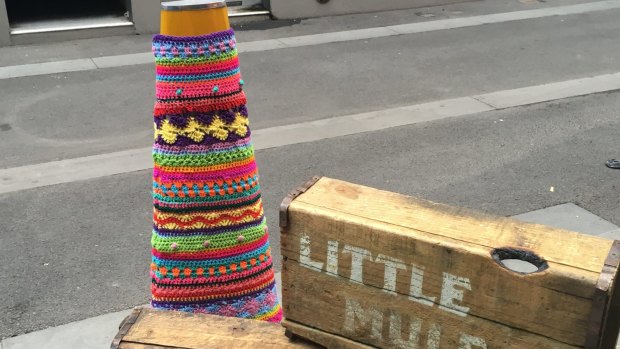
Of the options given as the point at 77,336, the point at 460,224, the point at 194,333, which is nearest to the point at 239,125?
the point at 194,333

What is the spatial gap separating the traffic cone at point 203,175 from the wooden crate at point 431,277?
2.01ft

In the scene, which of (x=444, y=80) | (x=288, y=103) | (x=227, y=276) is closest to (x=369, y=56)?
(x=444, y=80)

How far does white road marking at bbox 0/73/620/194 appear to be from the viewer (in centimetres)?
605

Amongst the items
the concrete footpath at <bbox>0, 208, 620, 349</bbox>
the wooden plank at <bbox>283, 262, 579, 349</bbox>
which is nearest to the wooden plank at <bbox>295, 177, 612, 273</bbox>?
the wooden plank at <bbox>283, 262, 579, 349</bbox>

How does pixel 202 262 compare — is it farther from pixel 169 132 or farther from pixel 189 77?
pixel 189 77

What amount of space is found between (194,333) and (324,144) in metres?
4.54

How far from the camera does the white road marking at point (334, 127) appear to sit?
605 cm

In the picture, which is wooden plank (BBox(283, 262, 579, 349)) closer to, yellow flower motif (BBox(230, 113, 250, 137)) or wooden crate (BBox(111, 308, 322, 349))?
wooden crate (BBox(111, 308, 322, 349))

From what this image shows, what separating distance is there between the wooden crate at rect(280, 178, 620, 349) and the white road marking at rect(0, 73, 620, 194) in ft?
14.0

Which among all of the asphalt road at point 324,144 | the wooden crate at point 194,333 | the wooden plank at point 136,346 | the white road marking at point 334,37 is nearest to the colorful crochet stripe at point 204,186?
the wooden crate at point 194,333

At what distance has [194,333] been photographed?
2.33 metres

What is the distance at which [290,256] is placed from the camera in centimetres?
224

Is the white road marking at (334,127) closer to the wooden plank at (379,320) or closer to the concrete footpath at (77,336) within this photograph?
the concrete footpath at (77,336)

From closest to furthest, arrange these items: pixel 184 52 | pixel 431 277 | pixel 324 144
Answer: pixel 431 277 → pixel 184 52 → pixel 324 144
